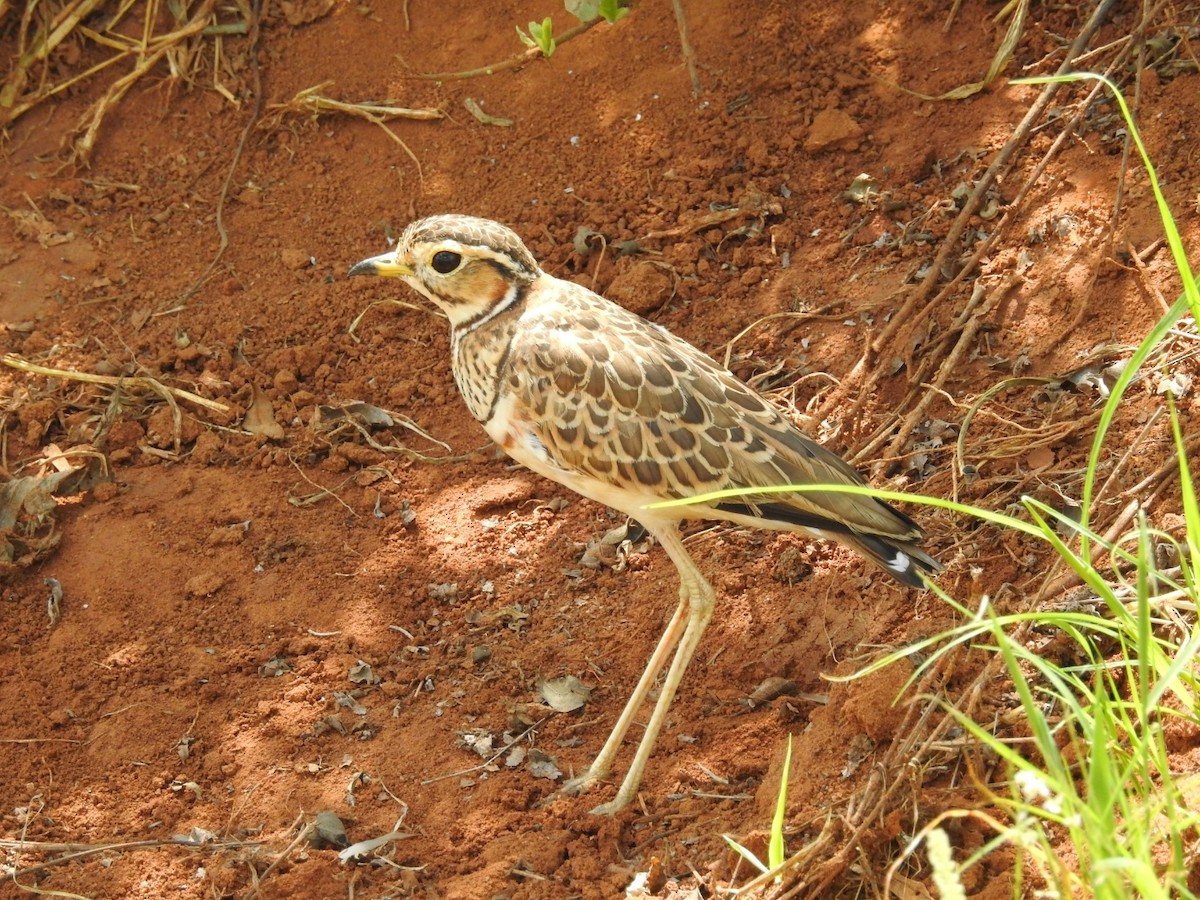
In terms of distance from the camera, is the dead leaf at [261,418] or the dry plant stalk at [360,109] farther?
the dry plant stalk at [360,109]

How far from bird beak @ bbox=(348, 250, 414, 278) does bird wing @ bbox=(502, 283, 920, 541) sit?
57 centimetres

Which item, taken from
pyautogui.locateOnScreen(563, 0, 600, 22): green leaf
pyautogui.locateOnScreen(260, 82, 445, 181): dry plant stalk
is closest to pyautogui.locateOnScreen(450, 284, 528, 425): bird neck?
pyautogui.locateOnScreen(563, 0, 600, 22): green leaf

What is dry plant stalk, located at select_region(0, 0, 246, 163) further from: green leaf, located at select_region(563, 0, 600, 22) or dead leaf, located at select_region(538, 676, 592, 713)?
dead leaf, located at select_region(538, 676, 592, 713)

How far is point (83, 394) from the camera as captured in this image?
231 inches

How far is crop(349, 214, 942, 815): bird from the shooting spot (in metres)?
4.02

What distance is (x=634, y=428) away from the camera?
4145 mm

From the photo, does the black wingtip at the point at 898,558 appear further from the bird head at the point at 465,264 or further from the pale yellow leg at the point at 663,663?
the bird head at the point at 465,264

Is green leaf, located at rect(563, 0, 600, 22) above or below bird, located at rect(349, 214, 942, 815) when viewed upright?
above

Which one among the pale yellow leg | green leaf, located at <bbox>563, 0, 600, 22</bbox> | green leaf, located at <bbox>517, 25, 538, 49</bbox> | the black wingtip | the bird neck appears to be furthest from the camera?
green leaf, located at <bbox>517, 25, 538, 49</bbox>

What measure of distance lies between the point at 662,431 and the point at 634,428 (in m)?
0.09

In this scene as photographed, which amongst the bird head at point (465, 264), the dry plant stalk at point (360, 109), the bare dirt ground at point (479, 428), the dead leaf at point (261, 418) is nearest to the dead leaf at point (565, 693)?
the bare dirt ground at point (479, 428)

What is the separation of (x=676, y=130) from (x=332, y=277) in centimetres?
184

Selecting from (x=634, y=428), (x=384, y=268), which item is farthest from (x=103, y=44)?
(x=634, y=428)

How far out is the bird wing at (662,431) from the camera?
401cm
